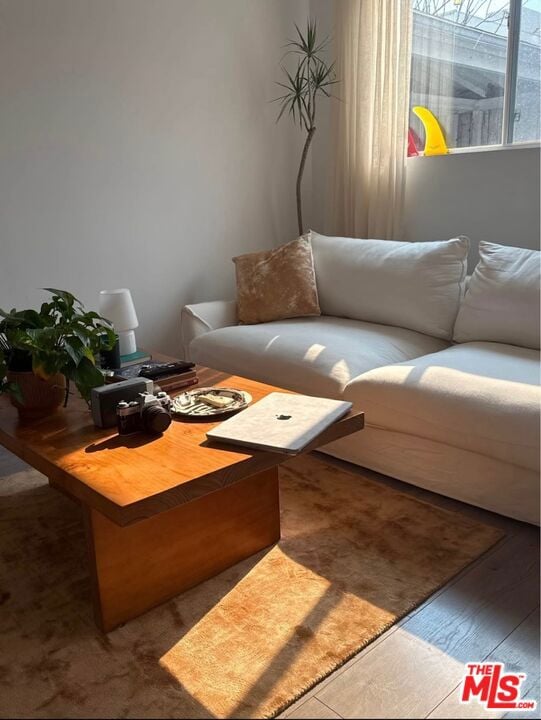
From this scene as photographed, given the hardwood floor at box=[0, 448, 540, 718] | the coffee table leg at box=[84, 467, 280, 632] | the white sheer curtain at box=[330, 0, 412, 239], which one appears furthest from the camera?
→ the white sheer curtain at box=[330, 0, 412, 239]

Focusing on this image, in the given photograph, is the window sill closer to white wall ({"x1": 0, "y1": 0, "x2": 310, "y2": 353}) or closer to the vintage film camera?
white wall ({"x1": 0, "y1": 0, "x2": 310, "y2": 353})

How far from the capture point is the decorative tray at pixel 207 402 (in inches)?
72.7

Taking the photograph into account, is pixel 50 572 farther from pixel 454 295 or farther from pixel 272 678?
pixel 454 295

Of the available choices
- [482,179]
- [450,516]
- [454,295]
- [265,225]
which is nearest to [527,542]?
[450,516]

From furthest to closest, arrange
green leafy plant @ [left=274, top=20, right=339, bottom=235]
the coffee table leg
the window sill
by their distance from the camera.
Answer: green leafy plant @ [left=274, top=20, right=339, bottom=235] < the window sill < the coffee table leg

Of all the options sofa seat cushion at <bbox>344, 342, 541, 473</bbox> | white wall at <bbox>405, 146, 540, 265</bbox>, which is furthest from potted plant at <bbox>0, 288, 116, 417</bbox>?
white wall at <bbox>405, 146, 540, 265</bbox>

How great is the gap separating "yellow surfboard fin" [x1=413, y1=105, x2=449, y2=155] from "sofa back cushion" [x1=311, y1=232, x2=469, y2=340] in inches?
27.7

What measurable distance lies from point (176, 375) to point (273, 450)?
671 millimetres

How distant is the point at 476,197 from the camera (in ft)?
10.5

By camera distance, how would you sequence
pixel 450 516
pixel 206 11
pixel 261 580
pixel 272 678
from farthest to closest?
pixel 206 11 < pixel 450 516 < pixel 261 580 < pixel 272 678

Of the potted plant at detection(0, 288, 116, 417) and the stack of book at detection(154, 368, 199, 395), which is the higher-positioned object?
the potted plant at detection(0, 288, 116, 417)

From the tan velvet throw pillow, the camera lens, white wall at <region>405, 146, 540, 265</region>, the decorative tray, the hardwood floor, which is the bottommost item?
the hardwood floor

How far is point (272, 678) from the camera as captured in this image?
1.45m

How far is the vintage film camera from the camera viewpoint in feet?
5.63
